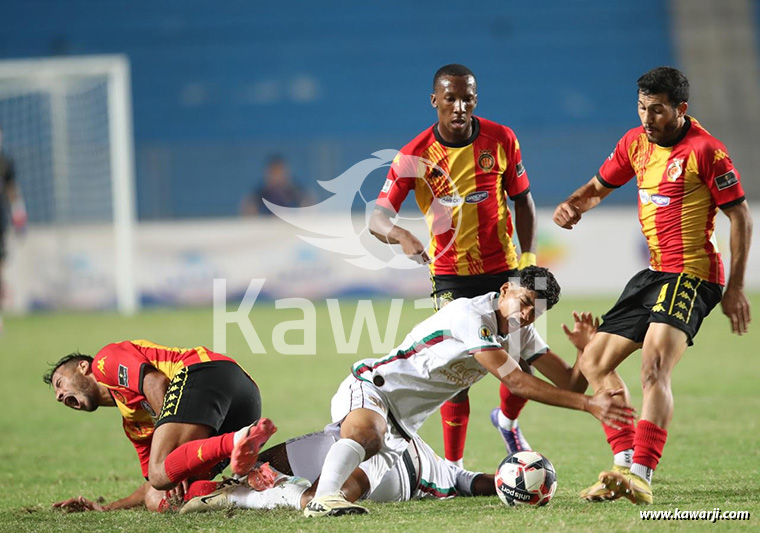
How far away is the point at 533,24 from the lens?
2666 cm

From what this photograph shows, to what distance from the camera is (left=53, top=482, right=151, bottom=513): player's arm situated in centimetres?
523

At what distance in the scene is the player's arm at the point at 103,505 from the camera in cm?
523

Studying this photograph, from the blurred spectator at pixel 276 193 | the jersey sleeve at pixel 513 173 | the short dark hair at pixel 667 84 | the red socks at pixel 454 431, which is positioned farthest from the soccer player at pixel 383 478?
the blurred spectator at pixel 276 193

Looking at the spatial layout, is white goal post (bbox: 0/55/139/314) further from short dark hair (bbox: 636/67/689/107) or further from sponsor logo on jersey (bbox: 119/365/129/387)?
short dark hair (bbox: 636/67/689/107)

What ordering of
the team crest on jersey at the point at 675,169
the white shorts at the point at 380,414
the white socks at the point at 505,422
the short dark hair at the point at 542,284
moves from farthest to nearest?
1. the white socks at the point at 505,422
2. the team crest on jersey at the point at 675,169
3. the white shorts at the point at 380,414
4. the short dark hair at the point at 542,284

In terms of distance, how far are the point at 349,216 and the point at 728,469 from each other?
44.5ft

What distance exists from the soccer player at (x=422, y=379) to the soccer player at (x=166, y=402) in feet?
1.56

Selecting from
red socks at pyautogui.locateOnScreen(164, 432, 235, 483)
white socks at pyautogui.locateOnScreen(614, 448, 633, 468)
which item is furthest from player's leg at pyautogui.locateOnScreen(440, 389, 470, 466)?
red socks at pyautogui.locateOnScreen(164, 432, 235, 483)

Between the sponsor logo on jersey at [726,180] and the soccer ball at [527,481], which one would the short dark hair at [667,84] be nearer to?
the sponsor logo on jersey at [726,180]

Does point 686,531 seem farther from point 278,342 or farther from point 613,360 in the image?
point 278,342

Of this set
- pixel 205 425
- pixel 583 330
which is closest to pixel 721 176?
pixel 583 330

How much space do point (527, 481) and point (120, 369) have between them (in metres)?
2.26

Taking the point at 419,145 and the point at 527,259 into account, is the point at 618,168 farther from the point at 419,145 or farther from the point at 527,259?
the point at 419,145

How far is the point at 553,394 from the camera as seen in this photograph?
4.70 meters
